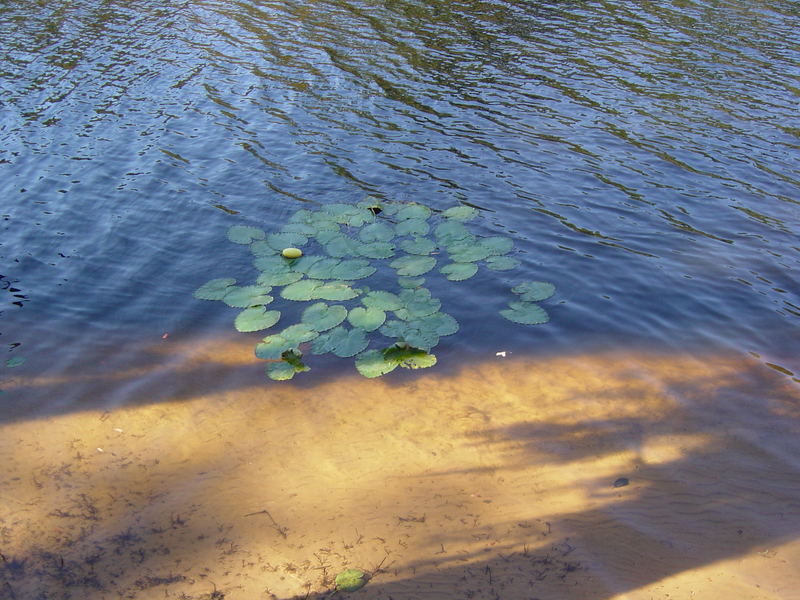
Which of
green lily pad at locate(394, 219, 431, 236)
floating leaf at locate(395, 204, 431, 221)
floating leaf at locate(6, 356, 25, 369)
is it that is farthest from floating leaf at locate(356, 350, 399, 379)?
floating leaf at locate(6, 356, 25, 369)

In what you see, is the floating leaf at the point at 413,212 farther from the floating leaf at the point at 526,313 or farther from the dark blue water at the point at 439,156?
the floating leaf at the point at 526,313

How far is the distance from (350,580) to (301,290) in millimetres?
3229

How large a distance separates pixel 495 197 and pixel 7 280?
553 centimetres

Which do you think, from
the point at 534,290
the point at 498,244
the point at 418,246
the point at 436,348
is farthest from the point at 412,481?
the point at 498,244

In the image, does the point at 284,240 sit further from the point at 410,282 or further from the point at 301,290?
the point at 410,282

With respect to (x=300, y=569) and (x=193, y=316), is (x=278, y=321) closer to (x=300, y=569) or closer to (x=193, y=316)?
(x=193, y=316)

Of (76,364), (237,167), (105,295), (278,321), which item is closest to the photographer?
(76,364)

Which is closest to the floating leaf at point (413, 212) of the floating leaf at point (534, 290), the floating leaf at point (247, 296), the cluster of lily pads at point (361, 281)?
the cluster of lily pads at point (361, 281)

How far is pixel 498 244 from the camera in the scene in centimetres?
746

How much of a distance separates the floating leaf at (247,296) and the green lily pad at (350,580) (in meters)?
3.14

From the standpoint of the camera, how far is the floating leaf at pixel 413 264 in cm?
702

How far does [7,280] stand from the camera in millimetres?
7121

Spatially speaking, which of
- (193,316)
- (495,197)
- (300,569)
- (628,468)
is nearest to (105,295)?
(193,316)

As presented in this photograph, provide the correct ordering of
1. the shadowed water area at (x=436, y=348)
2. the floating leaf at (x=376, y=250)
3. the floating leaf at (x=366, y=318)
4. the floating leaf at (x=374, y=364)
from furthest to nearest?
1. the floating leaf at (x=376, y=250)
2. the floating leaf at (x=366, y=318)
3. the floating leaf at (x=374, y=364)
4. the shadowed water area at (x=436, y=348)
